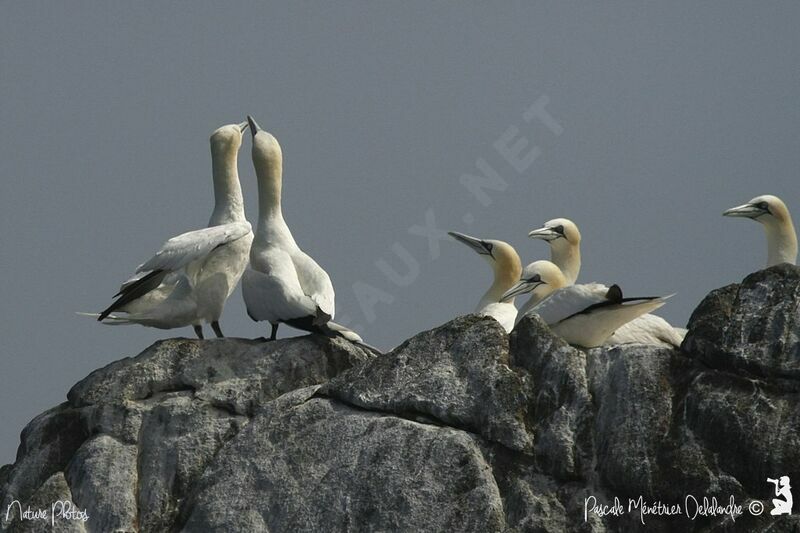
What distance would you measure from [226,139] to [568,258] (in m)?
3.82

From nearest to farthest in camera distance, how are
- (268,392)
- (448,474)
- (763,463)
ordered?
(763,463) → (448,474) → (268,392)

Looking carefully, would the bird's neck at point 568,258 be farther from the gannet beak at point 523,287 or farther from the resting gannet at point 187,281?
the resting gannet at point 187,281

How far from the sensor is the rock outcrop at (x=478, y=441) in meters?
8.41

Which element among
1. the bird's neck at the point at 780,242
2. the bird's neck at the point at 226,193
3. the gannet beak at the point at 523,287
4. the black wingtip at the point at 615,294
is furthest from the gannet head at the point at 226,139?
the bird's neck at the point at 780,242

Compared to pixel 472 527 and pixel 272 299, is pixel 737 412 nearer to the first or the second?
pixel 472 527

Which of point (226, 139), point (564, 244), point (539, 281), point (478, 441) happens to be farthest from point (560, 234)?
point (478, 441)

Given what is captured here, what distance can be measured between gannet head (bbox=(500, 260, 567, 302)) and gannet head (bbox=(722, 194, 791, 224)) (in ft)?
6.08

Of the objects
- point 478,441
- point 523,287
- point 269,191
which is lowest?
point 478,441

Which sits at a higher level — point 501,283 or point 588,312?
point 501,283

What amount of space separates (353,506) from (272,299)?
2.57 meters

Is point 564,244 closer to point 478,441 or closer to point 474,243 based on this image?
point 474,243

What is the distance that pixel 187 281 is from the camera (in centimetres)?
1163

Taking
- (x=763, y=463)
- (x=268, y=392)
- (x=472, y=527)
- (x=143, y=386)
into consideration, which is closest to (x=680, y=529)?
(x=763, y=463)

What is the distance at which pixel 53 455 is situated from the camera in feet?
33.7
